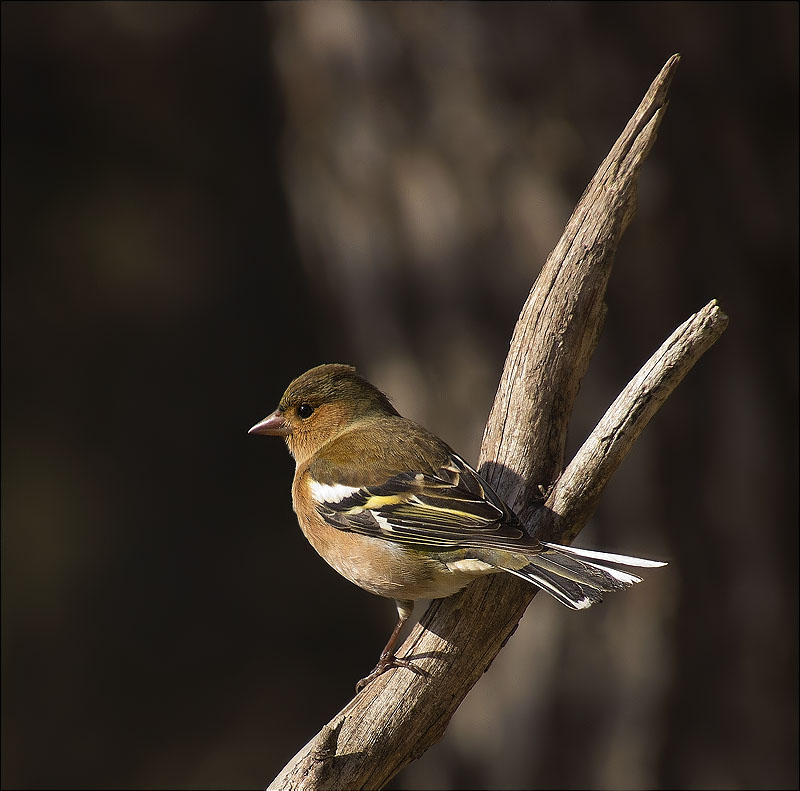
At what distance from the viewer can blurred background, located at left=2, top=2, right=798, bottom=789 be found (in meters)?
5.47

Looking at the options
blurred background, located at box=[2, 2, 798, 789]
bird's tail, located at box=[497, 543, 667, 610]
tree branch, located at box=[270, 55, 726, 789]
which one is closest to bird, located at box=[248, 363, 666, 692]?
bird's tail, located at box=[497, 543, 667, 610]

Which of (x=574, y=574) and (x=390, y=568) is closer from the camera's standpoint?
(x=574, y=574)

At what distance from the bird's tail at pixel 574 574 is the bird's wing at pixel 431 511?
57 mm

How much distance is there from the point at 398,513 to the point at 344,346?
3788 mm

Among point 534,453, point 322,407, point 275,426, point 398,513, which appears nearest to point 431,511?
point 398,513

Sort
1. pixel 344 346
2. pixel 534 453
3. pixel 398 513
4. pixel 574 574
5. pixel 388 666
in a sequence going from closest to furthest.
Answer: pixel 574 574 < pixel 388 666 < pixel 398 513 < pixel 534 453 < pixel 344 346

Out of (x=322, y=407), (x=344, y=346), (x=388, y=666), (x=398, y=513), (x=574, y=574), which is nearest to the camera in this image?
(x=574, y=574)

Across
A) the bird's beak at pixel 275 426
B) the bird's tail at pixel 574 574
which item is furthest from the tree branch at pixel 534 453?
the bird's beak at pixel 275 426

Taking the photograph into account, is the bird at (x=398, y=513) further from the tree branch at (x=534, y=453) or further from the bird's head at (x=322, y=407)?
the tree branch at (x=534, y=453)

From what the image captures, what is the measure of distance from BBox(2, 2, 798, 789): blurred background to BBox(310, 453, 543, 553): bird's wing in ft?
7.77

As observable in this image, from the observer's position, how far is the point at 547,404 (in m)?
3.48

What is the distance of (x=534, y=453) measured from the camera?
3473 mm

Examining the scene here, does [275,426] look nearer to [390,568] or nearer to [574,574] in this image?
[390,568]

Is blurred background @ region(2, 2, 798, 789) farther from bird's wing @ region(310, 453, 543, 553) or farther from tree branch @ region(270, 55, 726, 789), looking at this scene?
bird's wing @ region(310, 453, 543, 553)
